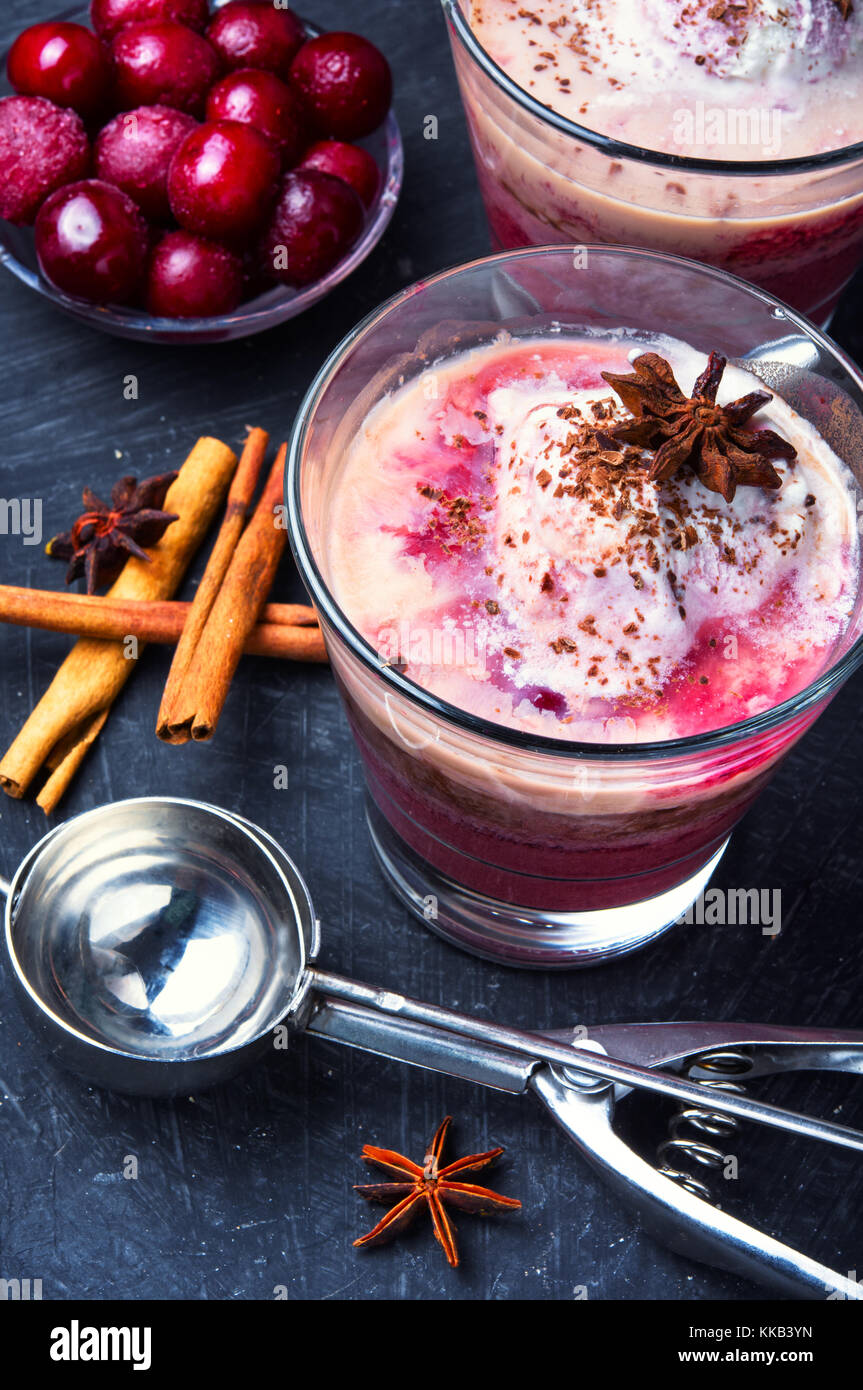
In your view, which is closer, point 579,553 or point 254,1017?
point 579,553

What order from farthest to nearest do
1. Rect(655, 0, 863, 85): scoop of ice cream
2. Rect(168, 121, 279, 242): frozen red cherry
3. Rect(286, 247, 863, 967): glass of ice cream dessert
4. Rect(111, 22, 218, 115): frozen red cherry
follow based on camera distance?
Rect(111, 22, 218, 115): frozen red cherry, Rect(168, 121, 279, 242): frozen red cherry, Rect(655, 0, 863, 85): scoop of ice cream, Rect(286, 247, 863, 967): glass of ice cream dessert

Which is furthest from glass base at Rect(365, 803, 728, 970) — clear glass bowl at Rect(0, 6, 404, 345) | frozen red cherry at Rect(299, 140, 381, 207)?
frozen red cherry at Rect(299, 140, 381, 207)

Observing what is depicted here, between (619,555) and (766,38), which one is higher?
(766,38)

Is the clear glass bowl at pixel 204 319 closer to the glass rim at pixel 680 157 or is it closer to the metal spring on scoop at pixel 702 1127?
the glass rim at pixel 680 157

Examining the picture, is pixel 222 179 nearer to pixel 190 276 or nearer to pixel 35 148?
pixel 190 276

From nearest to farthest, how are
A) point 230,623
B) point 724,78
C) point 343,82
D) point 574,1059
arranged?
point 574,1059 → point 724,78 → point 230,623 → point 343,82

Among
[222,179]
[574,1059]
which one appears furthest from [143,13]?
[574,1059]

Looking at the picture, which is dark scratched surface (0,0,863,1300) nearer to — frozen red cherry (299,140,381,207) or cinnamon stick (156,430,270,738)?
cinnamon stick (156,430,270,738)

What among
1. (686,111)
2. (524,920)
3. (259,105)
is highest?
(259,105)
